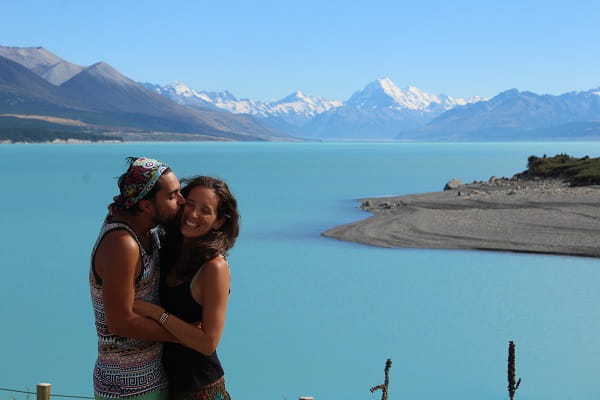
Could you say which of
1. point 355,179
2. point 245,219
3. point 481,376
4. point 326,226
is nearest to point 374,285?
point 481,376

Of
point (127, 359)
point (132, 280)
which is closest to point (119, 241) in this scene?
point (132, 280)

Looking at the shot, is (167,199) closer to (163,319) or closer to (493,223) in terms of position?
(163,319)

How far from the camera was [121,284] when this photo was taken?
347cm

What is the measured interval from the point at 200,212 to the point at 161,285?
39 cm

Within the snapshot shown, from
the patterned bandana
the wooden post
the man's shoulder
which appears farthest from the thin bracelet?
the wooden post

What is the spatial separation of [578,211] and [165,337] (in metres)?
29.7

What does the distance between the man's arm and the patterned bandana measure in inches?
7.3

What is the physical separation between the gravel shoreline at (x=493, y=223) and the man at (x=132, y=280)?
21.6 metres

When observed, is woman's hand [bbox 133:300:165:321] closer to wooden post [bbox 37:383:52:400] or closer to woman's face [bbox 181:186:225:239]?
woman's face [bbox 181:186:225:239]

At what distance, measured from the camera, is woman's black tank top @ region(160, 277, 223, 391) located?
368 centimetres

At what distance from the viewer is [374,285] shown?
20562 millimetres

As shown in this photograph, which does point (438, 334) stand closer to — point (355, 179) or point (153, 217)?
point (153, 217)

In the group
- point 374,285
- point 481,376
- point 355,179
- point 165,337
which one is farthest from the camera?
point 355,179

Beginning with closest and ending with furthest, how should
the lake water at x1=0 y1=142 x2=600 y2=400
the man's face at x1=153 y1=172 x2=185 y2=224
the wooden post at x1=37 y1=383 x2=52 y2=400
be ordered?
the man's face at x1=153 y1=172 x2=185 y2=224, the wooden post at x1=37 y1=383 x2=52 y2=400, the lake water at x1=0 y1=142 x2=600 y2=400
